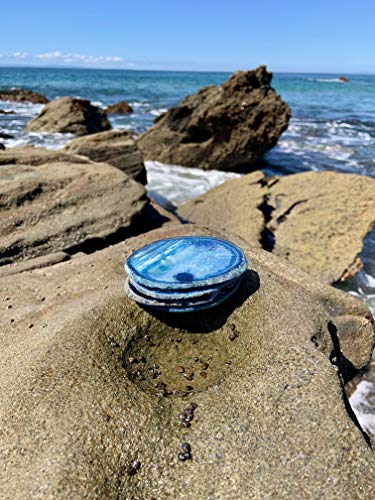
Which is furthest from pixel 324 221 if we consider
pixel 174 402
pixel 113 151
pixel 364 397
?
pixel 174 402

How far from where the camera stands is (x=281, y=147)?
1412 centimetres

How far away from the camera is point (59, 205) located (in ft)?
14.6

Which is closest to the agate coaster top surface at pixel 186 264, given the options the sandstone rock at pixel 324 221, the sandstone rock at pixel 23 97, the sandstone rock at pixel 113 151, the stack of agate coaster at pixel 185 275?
the stack of agate coaster at pixel 185 275

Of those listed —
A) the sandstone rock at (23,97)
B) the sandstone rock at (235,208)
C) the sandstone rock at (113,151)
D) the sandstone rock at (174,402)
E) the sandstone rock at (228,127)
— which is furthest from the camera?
the sandstone rock at (23,97)

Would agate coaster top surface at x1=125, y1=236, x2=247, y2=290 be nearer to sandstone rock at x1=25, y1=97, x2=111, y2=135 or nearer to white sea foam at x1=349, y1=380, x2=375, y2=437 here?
white sea foam at x1=349, y1=380, x2=375, y2=437

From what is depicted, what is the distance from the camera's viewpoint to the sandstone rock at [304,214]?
215 inches

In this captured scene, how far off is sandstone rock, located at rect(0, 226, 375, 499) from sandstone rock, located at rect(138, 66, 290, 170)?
8.10 m

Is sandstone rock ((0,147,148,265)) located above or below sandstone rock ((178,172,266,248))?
above

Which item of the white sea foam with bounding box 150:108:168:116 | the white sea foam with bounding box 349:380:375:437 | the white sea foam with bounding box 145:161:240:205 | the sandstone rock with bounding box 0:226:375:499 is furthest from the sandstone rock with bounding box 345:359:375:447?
the white sea foam with bounding box 150:108:168:116

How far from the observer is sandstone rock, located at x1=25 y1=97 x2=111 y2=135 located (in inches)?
582

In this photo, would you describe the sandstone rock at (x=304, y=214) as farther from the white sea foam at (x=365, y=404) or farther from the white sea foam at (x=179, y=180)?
the white sea foam at (x=365, y=404)

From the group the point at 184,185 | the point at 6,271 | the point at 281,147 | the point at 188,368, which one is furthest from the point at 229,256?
the point at 281,147

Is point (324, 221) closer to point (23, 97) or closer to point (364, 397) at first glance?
point (364, 397)

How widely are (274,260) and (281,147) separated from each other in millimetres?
11385
